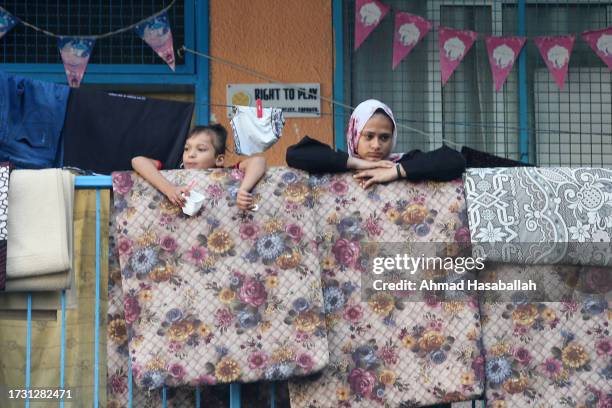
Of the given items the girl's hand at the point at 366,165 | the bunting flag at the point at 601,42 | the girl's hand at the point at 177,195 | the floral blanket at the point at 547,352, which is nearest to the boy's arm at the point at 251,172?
the girl's hand at the point at 177,195

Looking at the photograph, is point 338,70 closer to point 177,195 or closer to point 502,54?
point 502,54

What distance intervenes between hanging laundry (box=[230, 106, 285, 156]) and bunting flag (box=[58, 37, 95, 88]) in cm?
178

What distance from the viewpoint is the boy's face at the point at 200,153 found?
544cm

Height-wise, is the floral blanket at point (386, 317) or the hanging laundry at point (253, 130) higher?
the hanging laundry at point (253, 130)

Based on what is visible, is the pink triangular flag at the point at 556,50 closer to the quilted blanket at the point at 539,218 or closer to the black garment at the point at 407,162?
the quilted blanket at the point at 539,218

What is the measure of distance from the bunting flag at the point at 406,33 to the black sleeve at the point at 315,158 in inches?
100.0

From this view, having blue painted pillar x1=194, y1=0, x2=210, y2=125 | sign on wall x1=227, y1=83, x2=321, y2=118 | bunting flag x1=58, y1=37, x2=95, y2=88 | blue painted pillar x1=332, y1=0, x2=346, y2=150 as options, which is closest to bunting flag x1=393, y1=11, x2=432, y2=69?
blue painted pillar x1=332, y1=0, x2=346, y2=150

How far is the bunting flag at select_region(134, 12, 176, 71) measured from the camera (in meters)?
7.40

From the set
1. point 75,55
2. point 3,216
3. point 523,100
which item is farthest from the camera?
point 523,100

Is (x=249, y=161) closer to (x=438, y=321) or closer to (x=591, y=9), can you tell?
(x=438, y=321)

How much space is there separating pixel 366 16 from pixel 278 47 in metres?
0.56

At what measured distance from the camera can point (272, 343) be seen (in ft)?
16.0

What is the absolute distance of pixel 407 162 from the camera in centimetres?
511

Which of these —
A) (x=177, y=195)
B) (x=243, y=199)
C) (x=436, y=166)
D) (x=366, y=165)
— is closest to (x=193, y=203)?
(x=177, y=195)
